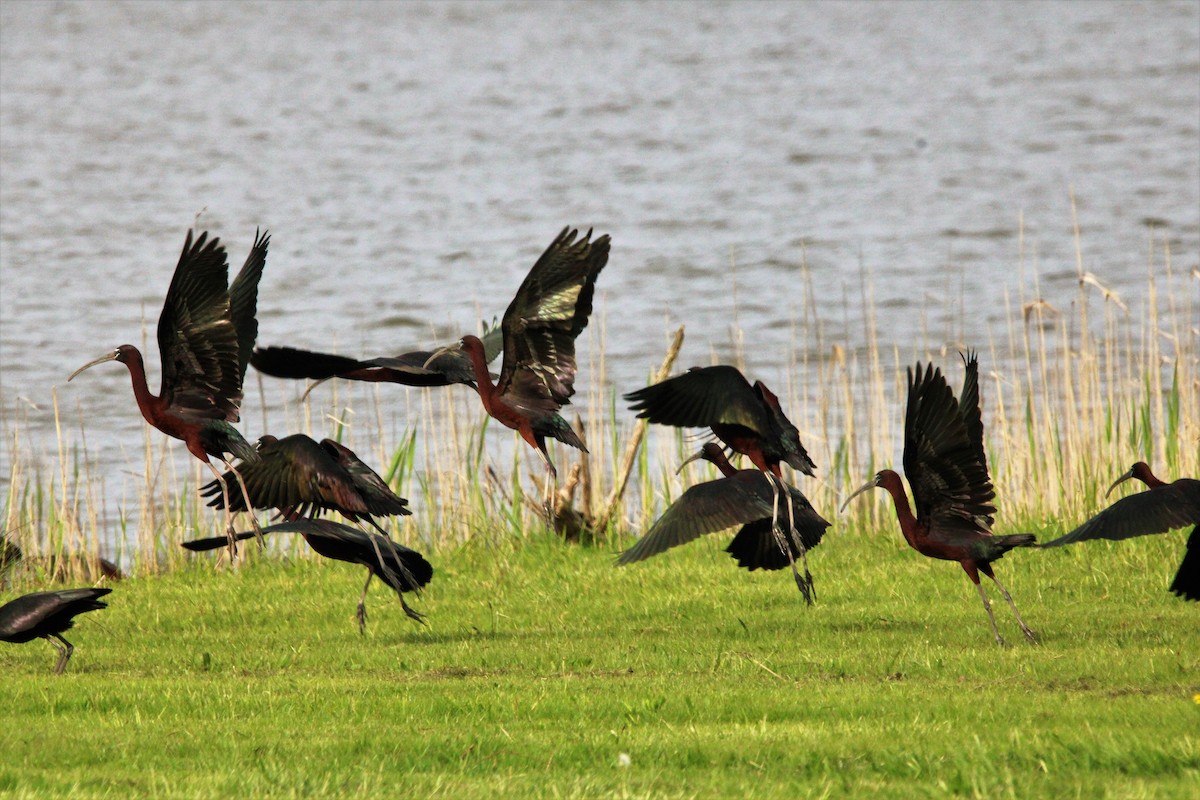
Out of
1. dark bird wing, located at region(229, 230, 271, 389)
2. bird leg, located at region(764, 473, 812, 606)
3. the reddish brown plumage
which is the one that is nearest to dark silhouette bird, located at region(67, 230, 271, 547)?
dark bird wing, located at region(229, 230, 271, 389)

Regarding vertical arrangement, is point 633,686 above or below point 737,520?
below

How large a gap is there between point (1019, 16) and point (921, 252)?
17.2m

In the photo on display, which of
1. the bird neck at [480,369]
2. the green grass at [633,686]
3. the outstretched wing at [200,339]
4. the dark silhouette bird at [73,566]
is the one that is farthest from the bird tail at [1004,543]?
the dark silhouette bird at [73,566]

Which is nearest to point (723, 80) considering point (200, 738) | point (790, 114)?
point (790, 114)

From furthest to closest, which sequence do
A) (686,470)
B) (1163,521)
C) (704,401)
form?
1. (686,470)
2. (704,401)
3. (1163,521)

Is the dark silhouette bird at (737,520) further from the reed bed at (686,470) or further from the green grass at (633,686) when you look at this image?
the reed bed at (686,470)

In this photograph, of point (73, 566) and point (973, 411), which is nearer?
point (973, 411)

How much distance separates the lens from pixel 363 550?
973 centimetres

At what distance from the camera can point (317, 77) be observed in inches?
1412

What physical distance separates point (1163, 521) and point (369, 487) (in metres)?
3.89

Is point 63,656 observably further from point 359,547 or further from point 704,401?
point 704,401

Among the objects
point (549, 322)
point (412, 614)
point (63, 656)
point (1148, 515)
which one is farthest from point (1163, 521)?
point (63, 656)

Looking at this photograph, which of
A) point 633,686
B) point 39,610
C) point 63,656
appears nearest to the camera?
point 633,686

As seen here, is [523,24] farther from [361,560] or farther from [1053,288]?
[361,560]
